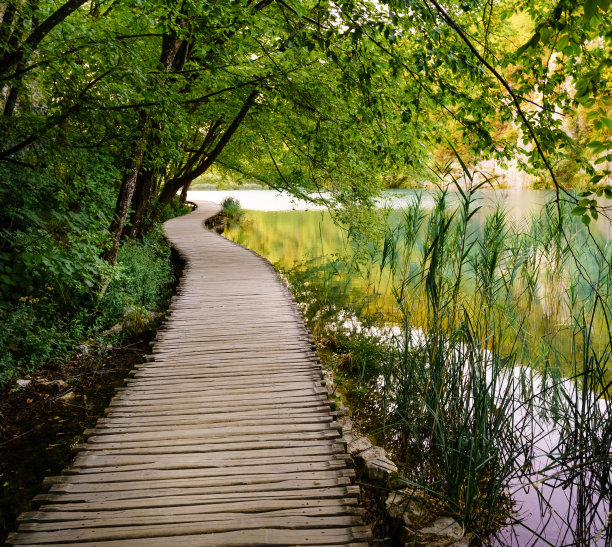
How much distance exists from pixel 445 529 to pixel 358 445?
3.48 feet

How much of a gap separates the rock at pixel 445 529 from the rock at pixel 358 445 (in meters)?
0.90

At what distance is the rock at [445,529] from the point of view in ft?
8.89

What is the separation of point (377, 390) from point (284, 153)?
6431 mm

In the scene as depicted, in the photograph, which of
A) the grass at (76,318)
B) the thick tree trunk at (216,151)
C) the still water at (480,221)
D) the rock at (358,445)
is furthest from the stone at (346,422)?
the thick tree trunk at (216,151)

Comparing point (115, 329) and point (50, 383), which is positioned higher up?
point (115, 329)

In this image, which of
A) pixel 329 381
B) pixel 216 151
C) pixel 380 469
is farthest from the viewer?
pixel 216 151

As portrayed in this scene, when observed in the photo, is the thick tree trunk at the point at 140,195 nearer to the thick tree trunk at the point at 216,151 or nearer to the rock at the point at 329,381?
the thick tree trunk at the point at 216,151

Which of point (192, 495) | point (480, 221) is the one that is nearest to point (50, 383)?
point (192, 495)

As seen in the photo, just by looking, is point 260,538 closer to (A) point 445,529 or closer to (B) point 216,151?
(A) point 445,529

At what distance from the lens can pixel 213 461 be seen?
2.83 metres

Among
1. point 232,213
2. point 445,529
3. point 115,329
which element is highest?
point 232,213

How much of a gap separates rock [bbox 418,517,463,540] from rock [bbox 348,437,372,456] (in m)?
0.90

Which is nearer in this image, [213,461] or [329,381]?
[213,461]

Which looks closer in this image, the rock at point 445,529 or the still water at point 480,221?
the rock at point 445,529
